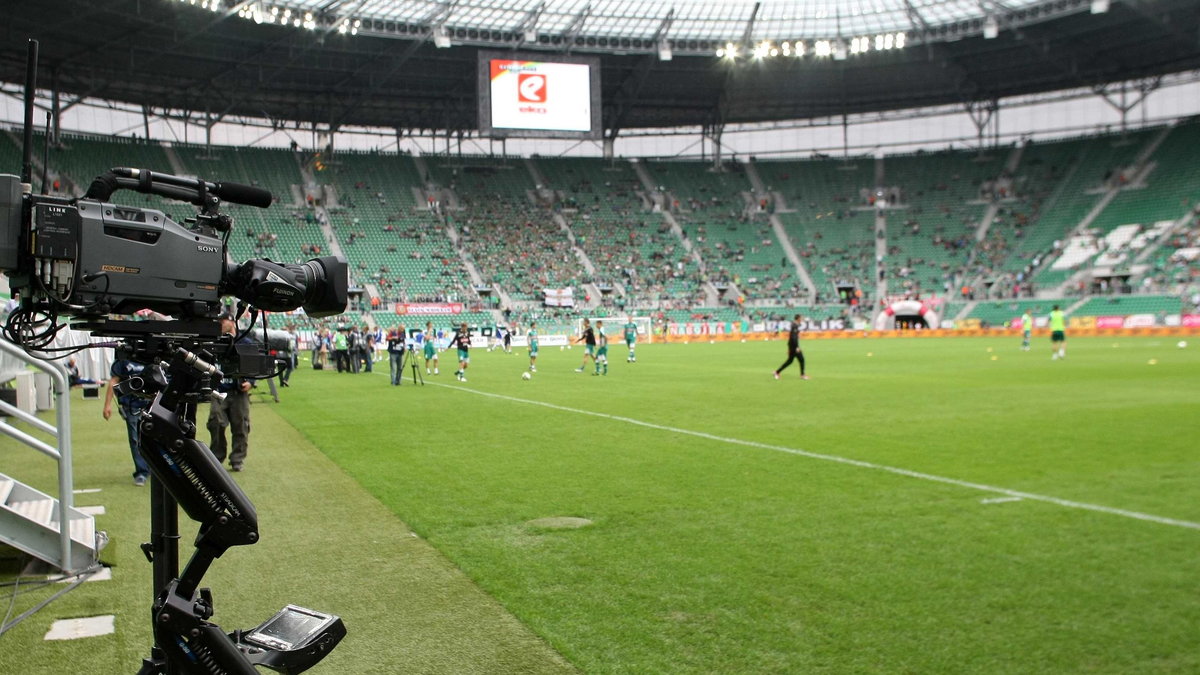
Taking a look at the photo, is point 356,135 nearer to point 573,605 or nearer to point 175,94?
point 175,94

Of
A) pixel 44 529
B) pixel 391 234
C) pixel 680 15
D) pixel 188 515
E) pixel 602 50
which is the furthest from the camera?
pixel 391 234

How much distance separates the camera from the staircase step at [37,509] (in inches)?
250

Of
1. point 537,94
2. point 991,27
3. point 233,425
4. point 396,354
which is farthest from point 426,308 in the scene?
point 233,425

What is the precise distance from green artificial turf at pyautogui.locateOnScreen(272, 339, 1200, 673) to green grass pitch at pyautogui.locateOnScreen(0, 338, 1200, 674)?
1.1 inches

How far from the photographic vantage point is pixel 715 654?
4586 mm

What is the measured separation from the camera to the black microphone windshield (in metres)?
3.66

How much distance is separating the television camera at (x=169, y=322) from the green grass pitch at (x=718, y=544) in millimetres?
1432

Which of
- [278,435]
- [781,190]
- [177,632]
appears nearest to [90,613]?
[177,632]

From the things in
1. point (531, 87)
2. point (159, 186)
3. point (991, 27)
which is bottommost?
point (159, 186)

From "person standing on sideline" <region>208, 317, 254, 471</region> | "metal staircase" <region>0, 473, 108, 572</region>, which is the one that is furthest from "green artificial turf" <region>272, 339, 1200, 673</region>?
"metal staircase" <region>0, 473, 108, 572</region>

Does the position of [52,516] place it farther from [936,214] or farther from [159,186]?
[936,214]

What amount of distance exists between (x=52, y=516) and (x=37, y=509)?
128mm

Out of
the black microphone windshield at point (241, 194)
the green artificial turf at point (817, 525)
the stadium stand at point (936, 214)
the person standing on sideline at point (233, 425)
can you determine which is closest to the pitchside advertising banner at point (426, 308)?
the stadium stand at point (936, 214)

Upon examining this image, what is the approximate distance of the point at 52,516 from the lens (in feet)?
22.0
